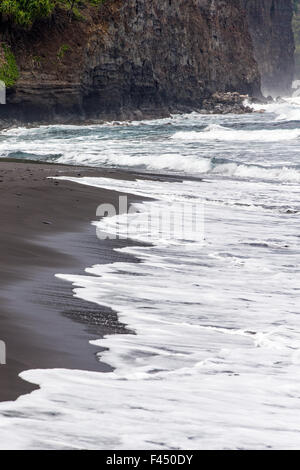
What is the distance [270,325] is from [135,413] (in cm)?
223

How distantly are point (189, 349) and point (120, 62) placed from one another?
50.0m

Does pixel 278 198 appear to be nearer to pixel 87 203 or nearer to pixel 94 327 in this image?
pixel 87 203

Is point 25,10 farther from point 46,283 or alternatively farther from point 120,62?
point 46,283

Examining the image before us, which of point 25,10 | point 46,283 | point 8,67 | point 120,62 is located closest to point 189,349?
point 46,283

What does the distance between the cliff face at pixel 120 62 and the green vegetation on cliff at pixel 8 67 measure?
48 centimetres

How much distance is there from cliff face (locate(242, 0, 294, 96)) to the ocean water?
106304mm

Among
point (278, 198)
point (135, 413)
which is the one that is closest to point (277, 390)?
point (135, 413)

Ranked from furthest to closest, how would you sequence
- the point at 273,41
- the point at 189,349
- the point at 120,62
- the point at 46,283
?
1. the point at 273,41
2. the point at 120,62
3. the point at 46,283
4. the point at 189,349

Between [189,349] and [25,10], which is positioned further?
[25,10]

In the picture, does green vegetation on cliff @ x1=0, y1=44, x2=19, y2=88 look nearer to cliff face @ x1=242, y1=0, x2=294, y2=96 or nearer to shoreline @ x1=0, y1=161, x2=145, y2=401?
shoreline @ x1=0, y1=161, x2=145, y2=401

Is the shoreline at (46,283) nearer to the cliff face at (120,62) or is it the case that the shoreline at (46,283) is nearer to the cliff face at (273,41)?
the cliff face at (120,62)

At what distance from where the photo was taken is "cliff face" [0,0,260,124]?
49312mm

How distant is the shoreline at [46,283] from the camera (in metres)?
4.48

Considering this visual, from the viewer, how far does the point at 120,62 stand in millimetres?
53281
